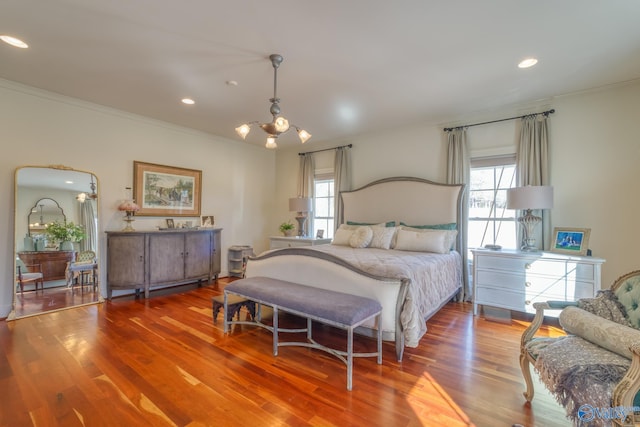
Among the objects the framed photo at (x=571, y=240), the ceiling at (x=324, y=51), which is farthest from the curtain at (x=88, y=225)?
the framed photo at (x=571, y=240)

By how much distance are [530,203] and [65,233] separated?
5.92 meters

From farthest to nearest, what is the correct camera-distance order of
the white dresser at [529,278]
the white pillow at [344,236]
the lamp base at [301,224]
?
the lamp base at [301,224], the white pillow at [344,236], the white dresser at [529,278]

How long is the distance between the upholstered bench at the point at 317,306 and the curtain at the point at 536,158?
2.74m

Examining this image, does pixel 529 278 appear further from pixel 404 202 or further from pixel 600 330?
pixel 404 202

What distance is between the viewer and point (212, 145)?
18.1 ft

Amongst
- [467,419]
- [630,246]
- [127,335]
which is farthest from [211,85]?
[630,246]

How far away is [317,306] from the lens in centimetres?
230

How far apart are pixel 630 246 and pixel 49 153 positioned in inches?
283

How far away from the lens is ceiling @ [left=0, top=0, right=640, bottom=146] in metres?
2.11

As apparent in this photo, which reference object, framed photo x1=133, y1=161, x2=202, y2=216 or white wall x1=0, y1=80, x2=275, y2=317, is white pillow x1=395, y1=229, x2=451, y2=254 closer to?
white wall x1=0, y1=80, x2=275, y2=317

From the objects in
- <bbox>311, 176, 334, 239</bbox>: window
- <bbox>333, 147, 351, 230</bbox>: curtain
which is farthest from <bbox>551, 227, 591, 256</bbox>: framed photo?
<bbox>311, 176, 334, 239</bbox>: window

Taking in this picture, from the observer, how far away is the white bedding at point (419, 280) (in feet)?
7.95

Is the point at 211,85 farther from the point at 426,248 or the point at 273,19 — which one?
the point at 426,248

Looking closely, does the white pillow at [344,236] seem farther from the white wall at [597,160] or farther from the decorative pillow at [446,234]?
the white wall at [597,160]
